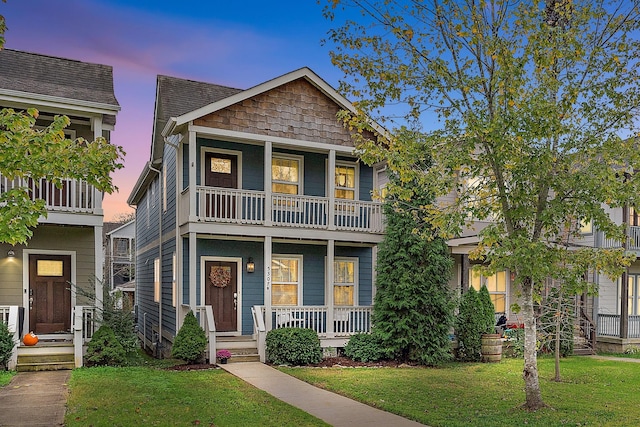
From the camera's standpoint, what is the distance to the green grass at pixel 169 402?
6.93 m

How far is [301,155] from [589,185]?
9496 mm

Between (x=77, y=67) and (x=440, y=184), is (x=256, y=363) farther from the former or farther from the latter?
(x=77, y=67)

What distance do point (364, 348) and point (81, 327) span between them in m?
6.76

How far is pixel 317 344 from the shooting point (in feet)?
41.9

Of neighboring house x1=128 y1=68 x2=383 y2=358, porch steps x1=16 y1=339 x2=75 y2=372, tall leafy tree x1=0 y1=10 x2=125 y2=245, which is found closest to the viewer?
tall leafy tree x1=0 y1=10 x2=125 y2=245

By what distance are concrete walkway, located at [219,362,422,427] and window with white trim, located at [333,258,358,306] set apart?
485cm

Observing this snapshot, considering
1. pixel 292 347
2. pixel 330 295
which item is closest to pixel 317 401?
pixel 292 347

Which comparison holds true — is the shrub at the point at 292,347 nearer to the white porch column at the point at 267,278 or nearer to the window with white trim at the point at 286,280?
the white porch column at the point at 267,278

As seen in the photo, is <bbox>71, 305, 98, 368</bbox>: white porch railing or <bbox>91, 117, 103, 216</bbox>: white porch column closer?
<bbox>71, 305, 98, 368</bbox>: white porch railing

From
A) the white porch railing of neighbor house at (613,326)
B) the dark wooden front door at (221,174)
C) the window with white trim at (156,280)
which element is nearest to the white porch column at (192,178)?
the dark wooden front door at (221,174)

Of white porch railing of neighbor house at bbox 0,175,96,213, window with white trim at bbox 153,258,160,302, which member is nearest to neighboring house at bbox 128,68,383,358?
window with white trim at bbox 153,258,160,302

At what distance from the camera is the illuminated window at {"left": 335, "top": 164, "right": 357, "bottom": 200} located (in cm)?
1620

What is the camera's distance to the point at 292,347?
12.4 metres

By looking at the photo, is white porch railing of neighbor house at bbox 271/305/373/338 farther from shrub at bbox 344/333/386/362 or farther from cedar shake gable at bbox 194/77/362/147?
cedar shake gable at bbox 194/77/362/147
